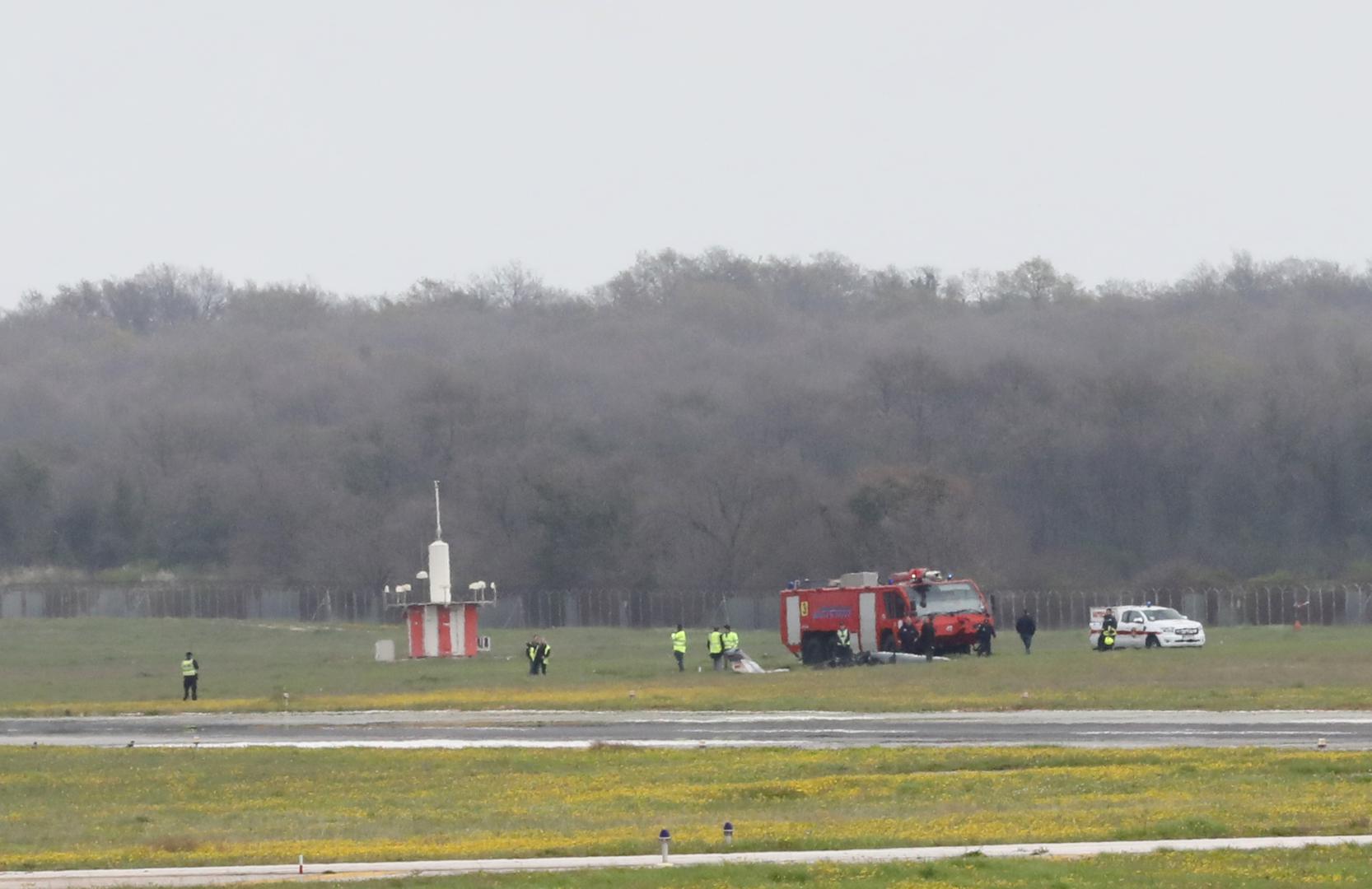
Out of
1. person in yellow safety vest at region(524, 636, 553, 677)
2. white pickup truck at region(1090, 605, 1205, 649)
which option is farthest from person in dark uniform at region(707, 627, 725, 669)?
white pickup truck at region(1090, 605, 1205, 649)

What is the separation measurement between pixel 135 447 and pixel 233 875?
124570 millimetres

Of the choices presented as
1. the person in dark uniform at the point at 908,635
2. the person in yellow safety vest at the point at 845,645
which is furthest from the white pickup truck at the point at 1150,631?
the person in yellow safety vest at the point at 845,645

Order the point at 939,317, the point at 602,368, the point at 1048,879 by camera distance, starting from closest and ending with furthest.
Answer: the point at 1048,879
the point at 602,368
the point at 939,317

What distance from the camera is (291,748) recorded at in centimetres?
3600

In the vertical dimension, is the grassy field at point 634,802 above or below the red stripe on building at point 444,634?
below

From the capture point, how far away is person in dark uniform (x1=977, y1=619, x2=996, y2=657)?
Answer: 57344mm

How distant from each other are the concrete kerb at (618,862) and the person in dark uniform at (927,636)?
1474 inches

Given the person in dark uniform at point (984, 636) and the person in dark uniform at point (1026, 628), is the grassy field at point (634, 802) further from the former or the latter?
the person in dark uniform at point (1026, 628)

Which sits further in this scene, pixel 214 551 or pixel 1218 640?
pixel 214 551

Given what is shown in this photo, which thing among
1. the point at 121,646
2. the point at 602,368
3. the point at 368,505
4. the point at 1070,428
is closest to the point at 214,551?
the point at 368,505

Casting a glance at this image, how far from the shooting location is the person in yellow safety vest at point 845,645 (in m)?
57.2

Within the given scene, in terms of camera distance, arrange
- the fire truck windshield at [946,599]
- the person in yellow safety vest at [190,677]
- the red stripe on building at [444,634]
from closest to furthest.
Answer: the person in yellow safety vest at [190,677], the fire truck windshield at [946,599], the red stripe on building at [444,634]

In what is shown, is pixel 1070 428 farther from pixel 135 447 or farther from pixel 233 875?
pixel 233 875

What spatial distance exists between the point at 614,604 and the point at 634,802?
73.8m
